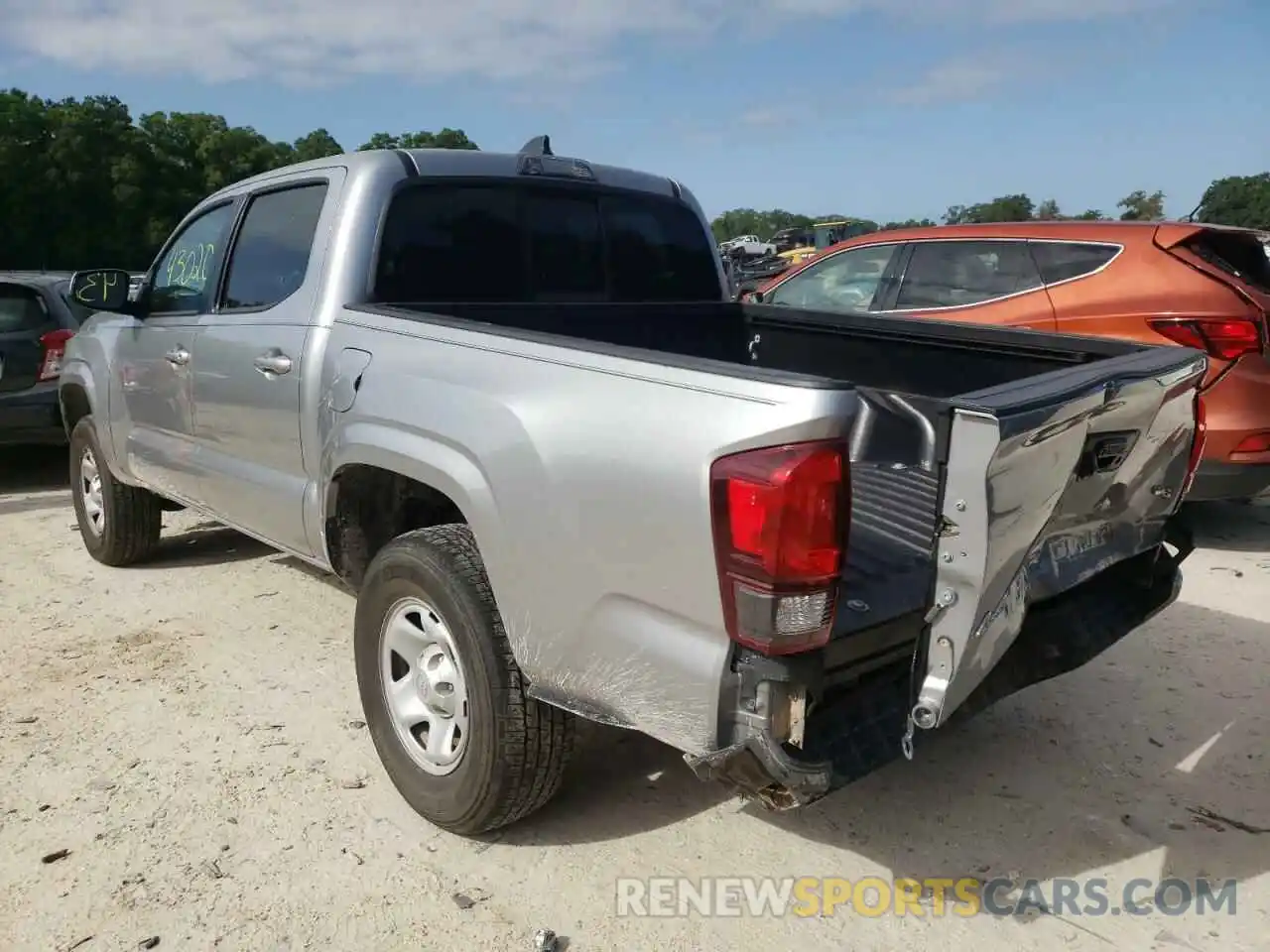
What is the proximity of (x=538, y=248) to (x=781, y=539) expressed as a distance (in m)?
2.28

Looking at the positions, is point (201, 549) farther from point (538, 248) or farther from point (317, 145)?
point (317, 145)

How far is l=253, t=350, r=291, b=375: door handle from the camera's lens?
3.50 meters

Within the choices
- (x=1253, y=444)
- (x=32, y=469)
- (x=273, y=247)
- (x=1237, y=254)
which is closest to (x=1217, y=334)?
(x=1253, y=444)

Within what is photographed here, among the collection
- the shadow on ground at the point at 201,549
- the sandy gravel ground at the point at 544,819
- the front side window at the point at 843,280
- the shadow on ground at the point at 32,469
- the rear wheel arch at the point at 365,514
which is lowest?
the shadow on ground at the point at 32,469

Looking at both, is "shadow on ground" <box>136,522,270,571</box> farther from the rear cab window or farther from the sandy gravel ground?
the rear cab window

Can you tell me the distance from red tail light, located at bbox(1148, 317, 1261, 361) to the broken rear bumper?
2.96m

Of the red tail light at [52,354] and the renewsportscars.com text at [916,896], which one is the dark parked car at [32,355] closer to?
the red tail light at [52,354]

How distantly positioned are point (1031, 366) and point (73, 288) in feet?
12.8

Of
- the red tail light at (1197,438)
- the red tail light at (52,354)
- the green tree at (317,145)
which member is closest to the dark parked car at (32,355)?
the red tail light at (52,354)

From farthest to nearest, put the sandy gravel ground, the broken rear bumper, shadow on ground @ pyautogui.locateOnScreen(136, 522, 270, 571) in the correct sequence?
shadow on ground @ pyautogui.locateOnScreen(136, 522, 270, 571)
the sandy gravel ground
the broken rear bumper

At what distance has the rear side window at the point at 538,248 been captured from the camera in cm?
355

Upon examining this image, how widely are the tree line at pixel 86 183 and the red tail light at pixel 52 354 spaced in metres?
29.8

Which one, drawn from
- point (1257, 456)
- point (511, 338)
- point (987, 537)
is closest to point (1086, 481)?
point (987, 537)

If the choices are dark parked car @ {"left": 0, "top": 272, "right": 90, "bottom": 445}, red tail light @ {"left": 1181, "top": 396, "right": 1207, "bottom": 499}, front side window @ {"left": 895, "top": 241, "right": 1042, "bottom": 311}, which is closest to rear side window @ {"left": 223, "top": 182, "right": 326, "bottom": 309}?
red tail light @ {"left": 1181, "top": 396, "right": 1207, "bottom": 499}
